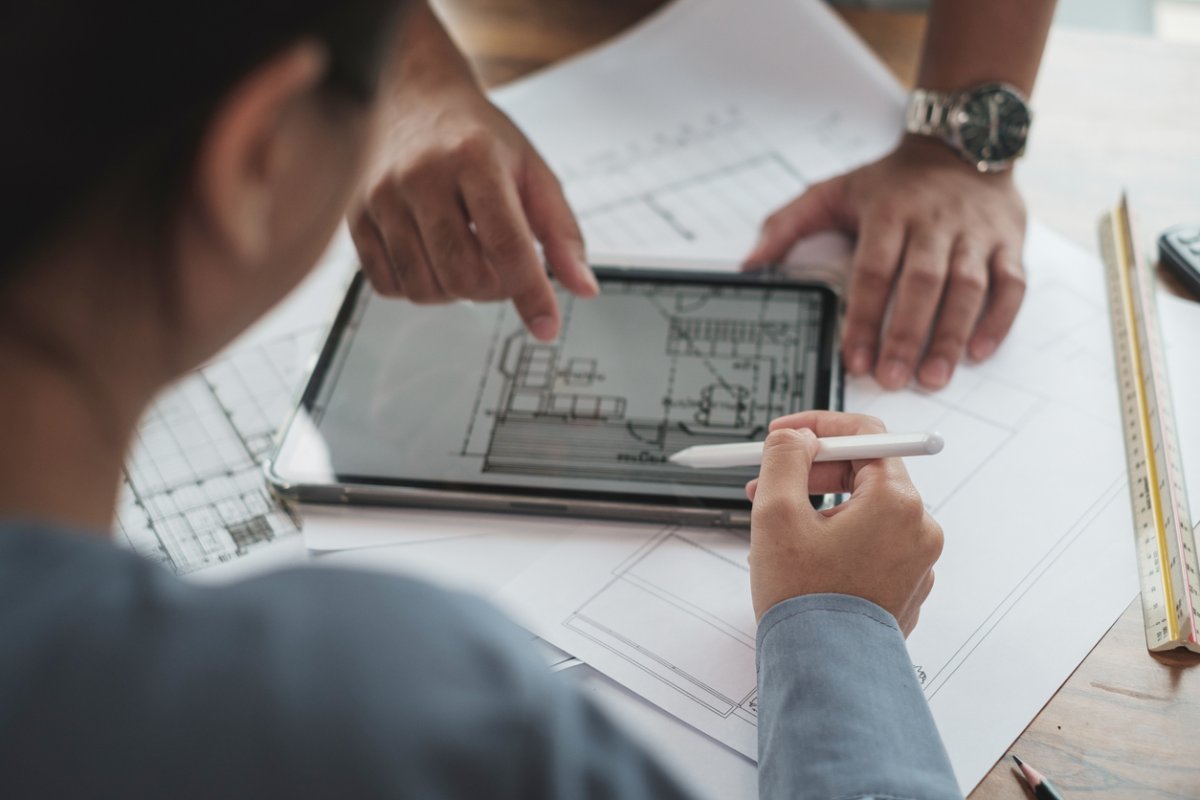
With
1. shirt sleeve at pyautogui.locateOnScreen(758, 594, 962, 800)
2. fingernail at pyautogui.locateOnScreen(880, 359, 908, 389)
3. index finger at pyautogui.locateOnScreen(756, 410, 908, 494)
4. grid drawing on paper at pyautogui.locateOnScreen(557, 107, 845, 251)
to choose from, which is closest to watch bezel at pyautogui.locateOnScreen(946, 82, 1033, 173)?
grid drawing on paper at pyautogui.locateOnScreen(557, 107, 845, 251)

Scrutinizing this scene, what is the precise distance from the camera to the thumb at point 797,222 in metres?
0.79

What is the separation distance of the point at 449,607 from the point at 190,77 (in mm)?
178

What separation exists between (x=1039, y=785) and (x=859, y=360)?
0.31 metres

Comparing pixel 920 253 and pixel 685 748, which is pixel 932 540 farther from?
pixel 920 253

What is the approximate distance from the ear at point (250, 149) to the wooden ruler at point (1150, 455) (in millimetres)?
514

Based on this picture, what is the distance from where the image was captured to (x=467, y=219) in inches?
27.7

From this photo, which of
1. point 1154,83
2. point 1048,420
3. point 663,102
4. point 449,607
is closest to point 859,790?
point 449,607

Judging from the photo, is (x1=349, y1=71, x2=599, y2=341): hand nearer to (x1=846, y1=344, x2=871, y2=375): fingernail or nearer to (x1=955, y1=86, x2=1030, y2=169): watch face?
(x1=846, y1=344, x2=871, y2=375): fingernail

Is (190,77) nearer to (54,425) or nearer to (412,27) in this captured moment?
(54,425)

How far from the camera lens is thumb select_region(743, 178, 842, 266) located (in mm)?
794

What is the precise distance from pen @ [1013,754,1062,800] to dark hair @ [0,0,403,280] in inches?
18.2

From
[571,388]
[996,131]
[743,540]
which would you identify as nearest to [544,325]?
[571,388]

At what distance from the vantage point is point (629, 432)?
66 centimetres

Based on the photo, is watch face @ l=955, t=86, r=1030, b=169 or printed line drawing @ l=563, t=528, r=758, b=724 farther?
watch face @ l=955, t=86, r=1030, b=169
